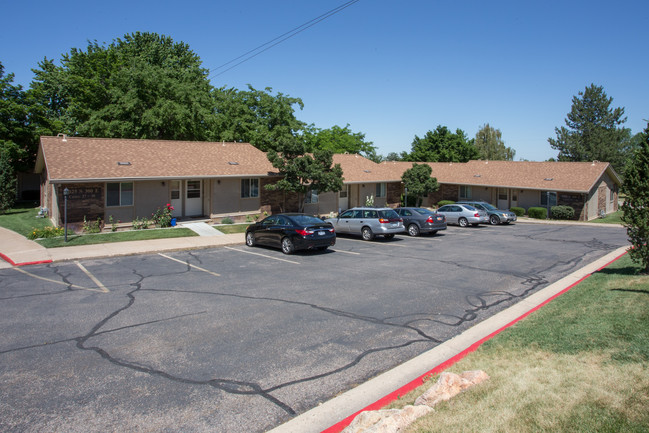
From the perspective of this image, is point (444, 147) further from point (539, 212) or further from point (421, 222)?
point (421, 222)

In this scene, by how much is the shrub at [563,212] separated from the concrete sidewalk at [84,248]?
23.8 meters

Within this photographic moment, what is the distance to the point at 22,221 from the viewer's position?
2322 cm

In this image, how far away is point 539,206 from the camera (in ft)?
113

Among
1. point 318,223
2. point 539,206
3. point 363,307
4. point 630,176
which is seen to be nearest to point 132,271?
point 318,223

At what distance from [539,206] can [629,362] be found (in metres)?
31.8

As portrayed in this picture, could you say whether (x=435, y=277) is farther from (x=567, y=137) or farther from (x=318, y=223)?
(x=567, y=137)

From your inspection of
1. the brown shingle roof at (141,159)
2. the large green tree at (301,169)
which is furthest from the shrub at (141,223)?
the large green tree at (301,169)

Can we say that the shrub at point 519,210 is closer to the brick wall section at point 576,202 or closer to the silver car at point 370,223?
the brick wall section at point 576,202

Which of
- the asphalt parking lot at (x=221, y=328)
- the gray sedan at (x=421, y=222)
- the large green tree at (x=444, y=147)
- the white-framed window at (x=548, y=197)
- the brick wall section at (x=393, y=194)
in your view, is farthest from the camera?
the large green tree at (x=444, y=147)

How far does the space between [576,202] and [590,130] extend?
41705mm

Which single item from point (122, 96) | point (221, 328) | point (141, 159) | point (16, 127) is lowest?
point (221, 328)

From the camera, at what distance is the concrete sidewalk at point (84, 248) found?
50.7 feet

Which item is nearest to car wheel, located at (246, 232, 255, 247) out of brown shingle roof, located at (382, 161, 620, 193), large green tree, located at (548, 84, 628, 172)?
brown shingle roof, located at (382, 161, 620, 193)

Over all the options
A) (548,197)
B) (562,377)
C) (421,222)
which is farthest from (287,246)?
(548,197)
